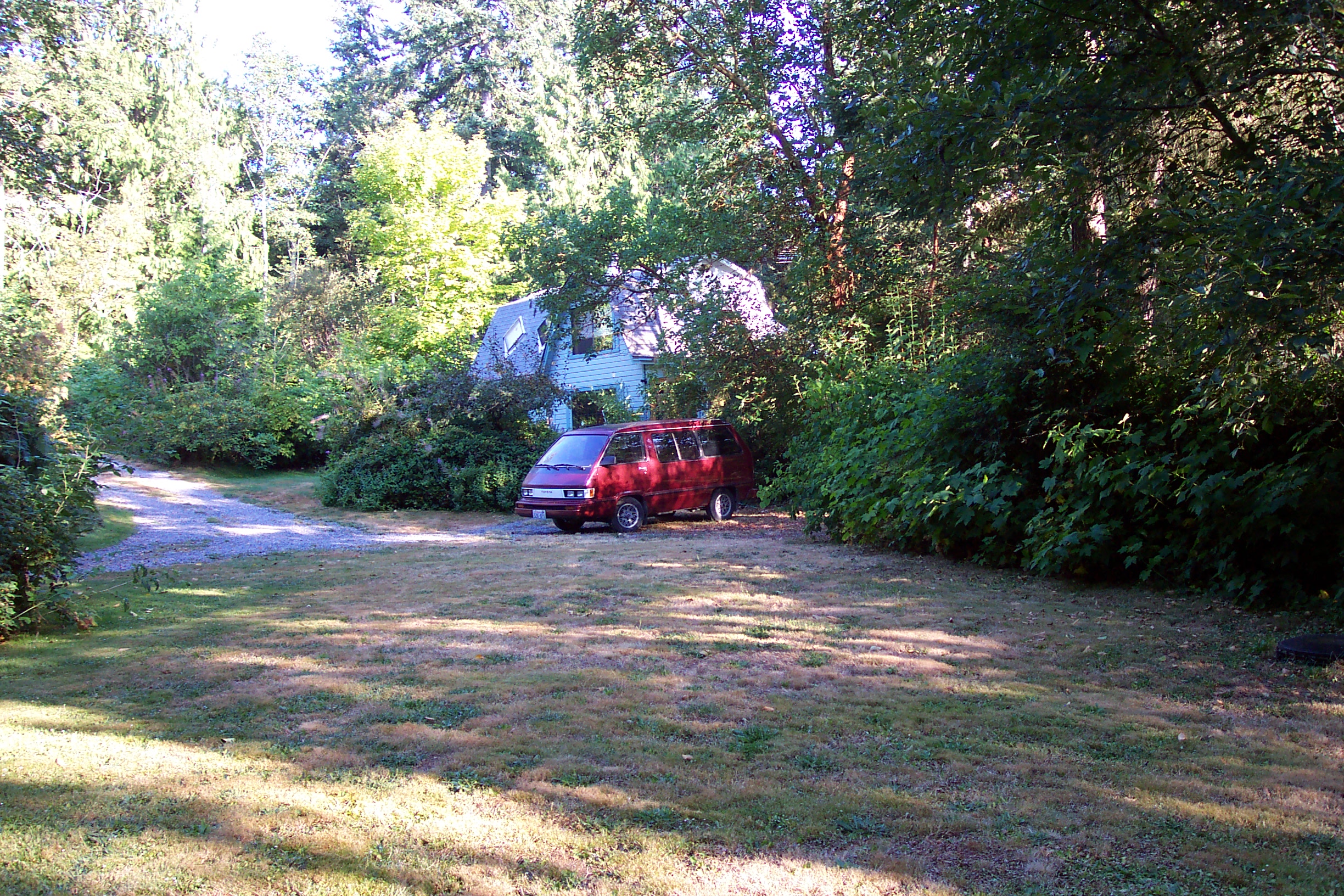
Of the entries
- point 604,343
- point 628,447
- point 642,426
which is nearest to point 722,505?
point 642,426

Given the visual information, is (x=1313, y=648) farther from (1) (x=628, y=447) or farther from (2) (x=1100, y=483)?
(1) (x=628, y=447)

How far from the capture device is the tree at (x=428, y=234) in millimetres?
36031

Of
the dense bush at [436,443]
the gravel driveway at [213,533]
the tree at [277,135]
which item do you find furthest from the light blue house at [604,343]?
the tree at [277,135]

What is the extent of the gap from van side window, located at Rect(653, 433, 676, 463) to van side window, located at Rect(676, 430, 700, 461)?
110mm

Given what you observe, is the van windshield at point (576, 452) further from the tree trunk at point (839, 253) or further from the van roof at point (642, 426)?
the tree trunk at point (839, 253)

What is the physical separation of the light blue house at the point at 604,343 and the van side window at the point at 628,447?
385cm

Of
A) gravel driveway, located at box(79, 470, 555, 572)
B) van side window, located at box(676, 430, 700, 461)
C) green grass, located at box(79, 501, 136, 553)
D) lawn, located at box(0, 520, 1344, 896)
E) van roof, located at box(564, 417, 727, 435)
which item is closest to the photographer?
lawn, located at box(0, 520, 1344, 896)

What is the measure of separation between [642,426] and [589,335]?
11.4 metres

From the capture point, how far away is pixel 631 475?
1638 cm

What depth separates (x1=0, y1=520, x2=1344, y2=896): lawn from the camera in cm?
345

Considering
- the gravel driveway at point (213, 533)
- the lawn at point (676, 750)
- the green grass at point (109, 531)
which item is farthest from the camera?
the green grass at point (109, 531)

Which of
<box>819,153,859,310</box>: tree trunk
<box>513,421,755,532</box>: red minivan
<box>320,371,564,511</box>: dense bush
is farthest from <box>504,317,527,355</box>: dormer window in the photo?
<box>819,153,859,310</box>: tree trunk

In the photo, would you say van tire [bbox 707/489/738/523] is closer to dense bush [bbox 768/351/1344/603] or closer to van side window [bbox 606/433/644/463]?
van side window [bbox 606/433/644/463]

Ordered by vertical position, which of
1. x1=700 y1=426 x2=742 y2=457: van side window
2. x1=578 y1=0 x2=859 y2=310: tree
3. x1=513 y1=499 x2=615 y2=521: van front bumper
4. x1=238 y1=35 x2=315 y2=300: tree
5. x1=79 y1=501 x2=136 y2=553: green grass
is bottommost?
x1=79 y1=501 x2=136 y2=553: green grass
